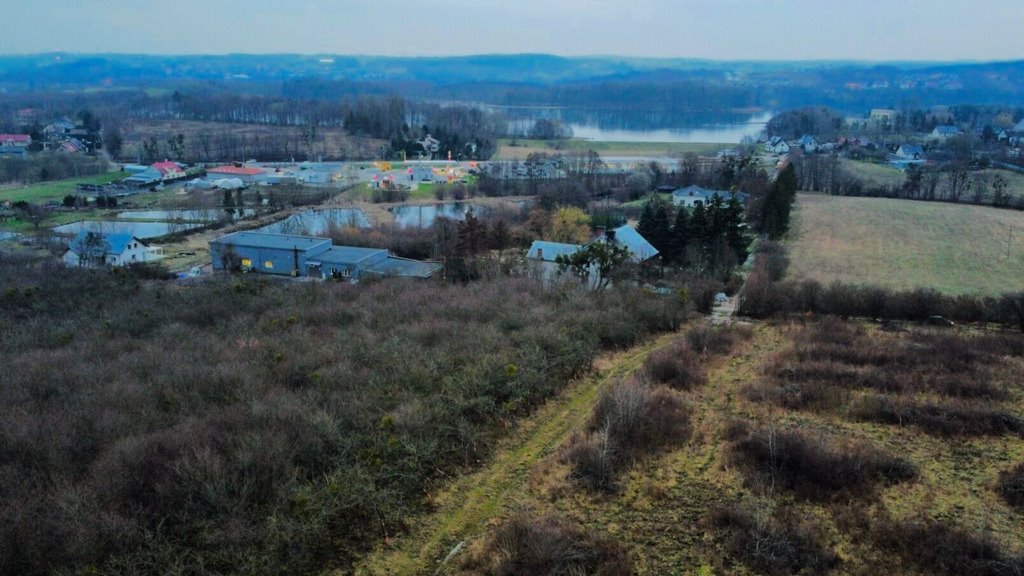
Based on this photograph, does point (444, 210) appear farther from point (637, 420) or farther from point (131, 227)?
point (637, 420)

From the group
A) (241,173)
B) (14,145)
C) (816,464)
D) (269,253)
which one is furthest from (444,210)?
(14,145)

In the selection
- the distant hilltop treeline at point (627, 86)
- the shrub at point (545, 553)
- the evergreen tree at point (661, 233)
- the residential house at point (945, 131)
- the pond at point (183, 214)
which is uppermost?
the distant hilltop treeline at point (627, 86)

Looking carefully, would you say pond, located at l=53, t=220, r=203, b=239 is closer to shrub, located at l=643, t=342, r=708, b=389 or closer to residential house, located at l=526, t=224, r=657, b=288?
residential house, located at l=526, t=224, r=657, b=288

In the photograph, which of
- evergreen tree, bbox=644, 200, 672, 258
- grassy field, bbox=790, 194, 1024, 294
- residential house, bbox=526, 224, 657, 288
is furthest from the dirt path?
grassy field, bbox=790, 194, 1024, 294

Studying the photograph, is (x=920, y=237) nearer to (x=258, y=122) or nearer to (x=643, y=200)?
(x=643, y=200)

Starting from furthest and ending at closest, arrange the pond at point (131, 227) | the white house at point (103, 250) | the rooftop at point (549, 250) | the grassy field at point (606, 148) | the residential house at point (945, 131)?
the residential house at point (945, 131) < the grassy field at point (606, 148) < the pond at point (131, 227) < the white house at point (103, 250) < the rooftop at point (549, 250)

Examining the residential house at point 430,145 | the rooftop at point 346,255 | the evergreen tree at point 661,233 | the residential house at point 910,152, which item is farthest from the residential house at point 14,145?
the residential house at point 910,152

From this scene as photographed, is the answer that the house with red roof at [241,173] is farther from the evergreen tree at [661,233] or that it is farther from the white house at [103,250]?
the evergreen tree at [661,233]
